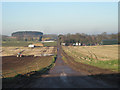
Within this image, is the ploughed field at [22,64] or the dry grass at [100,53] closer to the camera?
the ploughed field at [22,64]

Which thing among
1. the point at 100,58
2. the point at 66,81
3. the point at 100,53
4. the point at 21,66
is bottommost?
the point at 21,66

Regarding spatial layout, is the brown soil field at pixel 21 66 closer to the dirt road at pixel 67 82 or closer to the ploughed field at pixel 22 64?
the ploughed field at pixel 22 64

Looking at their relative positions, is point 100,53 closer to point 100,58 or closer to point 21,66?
point 100,58

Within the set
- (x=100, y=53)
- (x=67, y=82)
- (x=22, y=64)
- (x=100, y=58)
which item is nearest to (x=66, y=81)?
(x=67, y=82)

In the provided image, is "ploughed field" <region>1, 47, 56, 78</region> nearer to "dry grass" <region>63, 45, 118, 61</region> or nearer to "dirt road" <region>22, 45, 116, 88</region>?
"dirt road" <region>22, 45, 116, 88</region>

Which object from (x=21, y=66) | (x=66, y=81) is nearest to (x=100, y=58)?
(x=21, y=66)

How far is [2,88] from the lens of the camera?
15.6 meters

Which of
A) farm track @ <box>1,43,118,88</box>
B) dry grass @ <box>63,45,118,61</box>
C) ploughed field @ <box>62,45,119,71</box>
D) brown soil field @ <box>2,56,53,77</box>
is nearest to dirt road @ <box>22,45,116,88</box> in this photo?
farm track @ <box>1,43,118,88</box>

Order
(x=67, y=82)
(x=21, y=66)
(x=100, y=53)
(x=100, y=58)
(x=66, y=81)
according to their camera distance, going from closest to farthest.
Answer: (x=67, y=82), (x=66, y=81), (x=21, y=66), (x=100, y=58), (x=100, y=53)

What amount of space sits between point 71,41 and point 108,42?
40.2 meters

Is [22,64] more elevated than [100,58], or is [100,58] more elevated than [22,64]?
[100,58]

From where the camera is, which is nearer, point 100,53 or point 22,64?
point 22,64

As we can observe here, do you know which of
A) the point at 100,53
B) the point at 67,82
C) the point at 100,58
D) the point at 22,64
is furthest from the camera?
the point at 100,53

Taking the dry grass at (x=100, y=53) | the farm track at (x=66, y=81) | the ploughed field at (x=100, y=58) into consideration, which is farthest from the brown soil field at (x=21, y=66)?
the dry grass at (x=100, y=53)
